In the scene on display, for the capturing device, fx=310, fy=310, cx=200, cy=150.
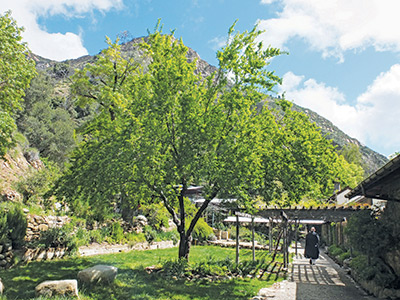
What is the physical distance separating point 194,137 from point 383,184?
6707 millimetres

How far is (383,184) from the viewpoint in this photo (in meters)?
10.6

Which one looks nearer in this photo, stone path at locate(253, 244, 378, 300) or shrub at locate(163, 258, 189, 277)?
stone path at locate(253, 244, 378, 300)

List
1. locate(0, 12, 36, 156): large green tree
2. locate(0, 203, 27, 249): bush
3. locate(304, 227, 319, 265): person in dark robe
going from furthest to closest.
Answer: locate(304, 227, 319, 265): person in dark robe
locate(0, 12, 36, 156): large green tree
locate(0, 203, 27, 249): bush

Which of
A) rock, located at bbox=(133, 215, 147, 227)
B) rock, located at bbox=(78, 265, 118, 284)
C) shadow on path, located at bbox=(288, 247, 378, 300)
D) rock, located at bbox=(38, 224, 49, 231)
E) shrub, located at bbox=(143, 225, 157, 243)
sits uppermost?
rock, located at bbox=(133, 215, 147, 227)

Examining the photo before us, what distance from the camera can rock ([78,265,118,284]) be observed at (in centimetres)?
841

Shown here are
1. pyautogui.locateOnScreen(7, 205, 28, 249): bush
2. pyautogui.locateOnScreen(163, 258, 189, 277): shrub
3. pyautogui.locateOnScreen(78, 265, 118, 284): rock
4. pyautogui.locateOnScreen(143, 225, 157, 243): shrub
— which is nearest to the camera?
pyautogui.locateOnScreen(78, 265, 118, 284): rock

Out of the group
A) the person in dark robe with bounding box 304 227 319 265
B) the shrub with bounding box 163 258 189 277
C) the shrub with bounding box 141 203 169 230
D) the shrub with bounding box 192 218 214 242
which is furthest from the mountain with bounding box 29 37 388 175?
the shrub with bounding box 163 258 189 277

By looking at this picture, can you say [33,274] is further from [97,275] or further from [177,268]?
[177,268]

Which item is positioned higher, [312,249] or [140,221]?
[140,221]

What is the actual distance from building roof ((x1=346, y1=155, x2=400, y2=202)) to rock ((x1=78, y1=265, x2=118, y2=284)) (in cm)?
794

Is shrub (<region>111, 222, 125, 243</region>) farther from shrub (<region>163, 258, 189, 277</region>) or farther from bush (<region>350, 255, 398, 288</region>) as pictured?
bush (<region>350, 255, 398, 288</region>)

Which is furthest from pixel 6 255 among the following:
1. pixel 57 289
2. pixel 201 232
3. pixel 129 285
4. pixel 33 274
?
pixel 201 232

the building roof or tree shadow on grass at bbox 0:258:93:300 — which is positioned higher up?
the building roof

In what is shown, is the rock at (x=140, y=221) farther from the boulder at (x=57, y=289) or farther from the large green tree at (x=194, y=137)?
the boulder at (x=57, y=289)
